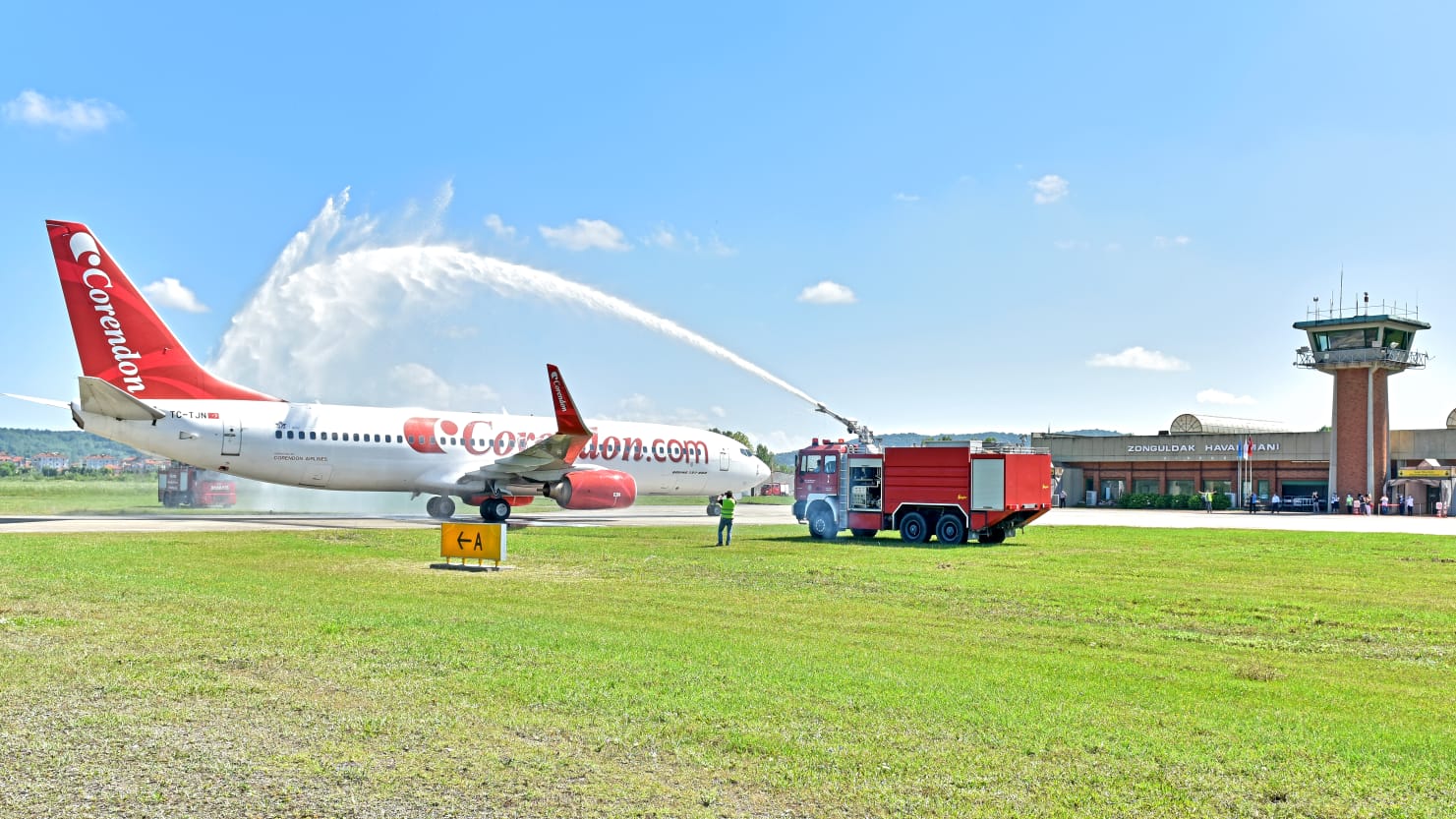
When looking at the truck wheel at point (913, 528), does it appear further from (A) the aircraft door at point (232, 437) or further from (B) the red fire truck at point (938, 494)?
(A) the aircraft door at point (232, 437)

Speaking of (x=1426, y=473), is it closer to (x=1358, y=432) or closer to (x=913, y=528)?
(x=1358, y=432)

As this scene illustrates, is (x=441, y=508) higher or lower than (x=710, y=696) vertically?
higher

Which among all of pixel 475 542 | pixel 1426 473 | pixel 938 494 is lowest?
pixel 475 542

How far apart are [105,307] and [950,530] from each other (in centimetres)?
2383

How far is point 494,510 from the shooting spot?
36938mm

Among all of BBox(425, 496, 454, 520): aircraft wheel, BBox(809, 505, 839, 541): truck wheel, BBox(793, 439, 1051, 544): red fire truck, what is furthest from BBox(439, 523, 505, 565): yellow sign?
BBox(425, 496, 454, 520): aircraft wheel

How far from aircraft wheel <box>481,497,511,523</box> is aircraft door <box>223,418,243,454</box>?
24.6 feet

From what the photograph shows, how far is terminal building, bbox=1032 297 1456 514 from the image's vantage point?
69938 mm

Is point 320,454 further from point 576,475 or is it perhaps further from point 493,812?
point 493,812

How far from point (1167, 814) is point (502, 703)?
5.03m

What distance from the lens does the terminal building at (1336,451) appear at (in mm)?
69938

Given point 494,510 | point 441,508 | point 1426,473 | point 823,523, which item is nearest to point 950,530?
point 823,523

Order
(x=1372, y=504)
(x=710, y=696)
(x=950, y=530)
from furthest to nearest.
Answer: (x=1372, y=504) < (x=950, y=530) < (x=710, y=696)

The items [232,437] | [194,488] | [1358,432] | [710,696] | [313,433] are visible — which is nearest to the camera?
[710,696]
